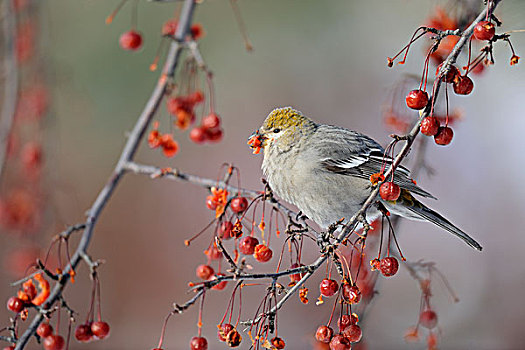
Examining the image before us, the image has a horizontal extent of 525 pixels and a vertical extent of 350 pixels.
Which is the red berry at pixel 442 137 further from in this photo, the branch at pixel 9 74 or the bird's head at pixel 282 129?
the branch at pixel 9 74

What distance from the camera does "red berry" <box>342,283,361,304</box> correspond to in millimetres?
1158

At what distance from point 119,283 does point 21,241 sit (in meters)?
1.26

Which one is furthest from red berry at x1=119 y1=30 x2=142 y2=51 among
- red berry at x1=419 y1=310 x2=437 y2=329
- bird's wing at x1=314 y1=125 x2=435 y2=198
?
red berry at x1=419 y1=310 x2=437 y2=329

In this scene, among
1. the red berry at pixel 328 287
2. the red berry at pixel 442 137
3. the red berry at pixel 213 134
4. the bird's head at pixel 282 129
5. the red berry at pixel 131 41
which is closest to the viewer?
the red berry at pixel 442 137

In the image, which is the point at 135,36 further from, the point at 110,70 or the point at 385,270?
the point at 110,70

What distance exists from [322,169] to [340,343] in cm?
69

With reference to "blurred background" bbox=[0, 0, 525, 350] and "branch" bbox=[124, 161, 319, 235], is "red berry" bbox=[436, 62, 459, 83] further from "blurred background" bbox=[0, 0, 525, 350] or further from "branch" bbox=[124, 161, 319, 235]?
"blurred background" bbox=[0, 0, 525, 350]

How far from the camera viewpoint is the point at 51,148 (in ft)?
7.40

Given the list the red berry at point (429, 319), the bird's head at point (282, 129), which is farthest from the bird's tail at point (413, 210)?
the bird's head at point (282, 129)

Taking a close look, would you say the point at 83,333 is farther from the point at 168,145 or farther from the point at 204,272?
the point at 168,145

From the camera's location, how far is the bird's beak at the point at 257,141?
169 cm

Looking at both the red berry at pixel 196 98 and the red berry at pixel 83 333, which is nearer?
the red berry at pixel 83 333

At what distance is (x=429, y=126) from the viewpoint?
1.07 m

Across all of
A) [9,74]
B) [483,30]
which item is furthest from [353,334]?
[9,74]
